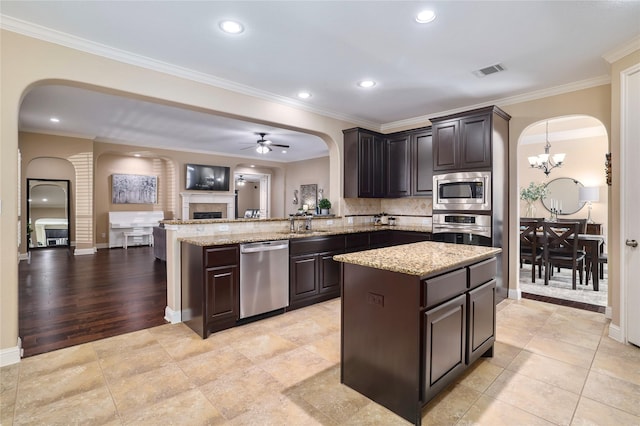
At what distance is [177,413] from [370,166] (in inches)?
163

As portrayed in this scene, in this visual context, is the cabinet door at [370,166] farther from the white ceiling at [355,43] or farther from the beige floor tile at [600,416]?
the beige floor tile at [600,416]

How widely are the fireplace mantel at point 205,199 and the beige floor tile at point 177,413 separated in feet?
27.1

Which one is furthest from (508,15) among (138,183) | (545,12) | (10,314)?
(138,183)

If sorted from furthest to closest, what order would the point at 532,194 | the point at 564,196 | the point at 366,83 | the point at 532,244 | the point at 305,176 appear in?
the point at 305,176 → the point at 532,194 → the point at 564,196 → the point at 532,244 → the point at 366,83

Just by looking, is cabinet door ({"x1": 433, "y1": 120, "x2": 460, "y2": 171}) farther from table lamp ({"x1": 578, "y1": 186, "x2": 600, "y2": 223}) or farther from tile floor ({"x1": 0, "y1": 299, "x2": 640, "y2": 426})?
table lamp ({"x1": 578, "y1": 186, "x2": 600, "y2": 223})

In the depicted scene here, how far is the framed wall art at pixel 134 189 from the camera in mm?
9078

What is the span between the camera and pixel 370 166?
17.0 feet

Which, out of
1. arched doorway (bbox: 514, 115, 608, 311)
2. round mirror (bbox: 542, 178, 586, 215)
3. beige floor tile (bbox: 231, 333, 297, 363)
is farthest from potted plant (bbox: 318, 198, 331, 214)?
round mirror (bbox: 542, 178, 586, 215)

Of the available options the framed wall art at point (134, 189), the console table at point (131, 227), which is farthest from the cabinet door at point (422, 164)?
the framed wall art at point (134, 189)

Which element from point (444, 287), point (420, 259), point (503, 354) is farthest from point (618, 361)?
point (420, 259)

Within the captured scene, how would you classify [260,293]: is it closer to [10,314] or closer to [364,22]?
[10,314]

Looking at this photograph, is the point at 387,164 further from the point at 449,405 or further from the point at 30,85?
the point at 30,85

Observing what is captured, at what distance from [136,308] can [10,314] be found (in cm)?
141

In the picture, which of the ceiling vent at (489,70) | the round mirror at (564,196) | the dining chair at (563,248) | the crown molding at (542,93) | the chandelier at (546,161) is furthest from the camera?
the round mirror at (564,196)
